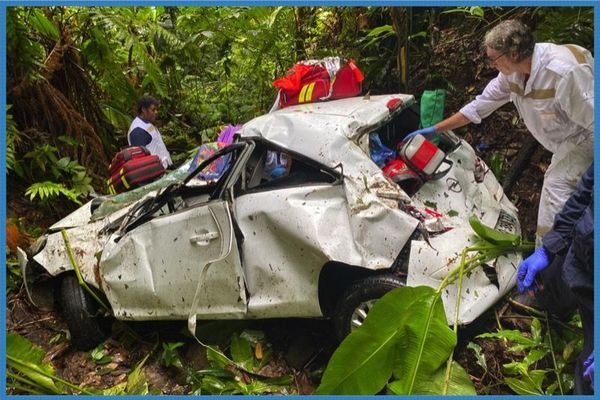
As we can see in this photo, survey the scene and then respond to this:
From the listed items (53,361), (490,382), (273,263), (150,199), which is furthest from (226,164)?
(490,382)

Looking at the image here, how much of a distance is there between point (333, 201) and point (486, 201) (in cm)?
128

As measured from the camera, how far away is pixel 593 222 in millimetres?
2176

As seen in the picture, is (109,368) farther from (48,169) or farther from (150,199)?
(48,169)

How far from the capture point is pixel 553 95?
10.6ft

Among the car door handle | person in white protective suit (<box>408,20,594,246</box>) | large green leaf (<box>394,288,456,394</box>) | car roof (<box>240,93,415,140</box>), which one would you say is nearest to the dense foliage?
person in white protective suit (<box>408,20,594,246</box>)

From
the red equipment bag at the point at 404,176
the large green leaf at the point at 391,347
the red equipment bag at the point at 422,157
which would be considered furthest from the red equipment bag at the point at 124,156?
the large green leaf at the point at 391,347

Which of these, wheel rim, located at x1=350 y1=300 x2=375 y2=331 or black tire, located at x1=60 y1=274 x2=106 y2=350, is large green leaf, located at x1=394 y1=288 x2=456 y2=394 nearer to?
wheel rim, located at x1=350 y1=300 x2=375 y2=331

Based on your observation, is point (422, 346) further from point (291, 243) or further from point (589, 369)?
point (291, 243)

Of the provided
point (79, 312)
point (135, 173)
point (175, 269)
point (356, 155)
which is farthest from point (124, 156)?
point (356, 155)

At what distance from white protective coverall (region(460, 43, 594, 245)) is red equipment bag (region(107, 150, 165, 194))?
312cm

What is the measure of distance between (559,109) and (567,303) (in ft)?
3.91

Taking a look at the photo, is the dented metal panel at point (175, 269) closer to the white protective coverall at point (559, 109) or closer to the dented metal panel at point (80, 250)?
the dented metal panel at point (80, 250)

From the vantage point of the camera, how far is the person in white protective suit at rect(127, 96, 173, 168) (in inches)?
219

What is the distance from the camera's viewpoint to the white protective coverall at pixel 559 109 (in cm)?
311
